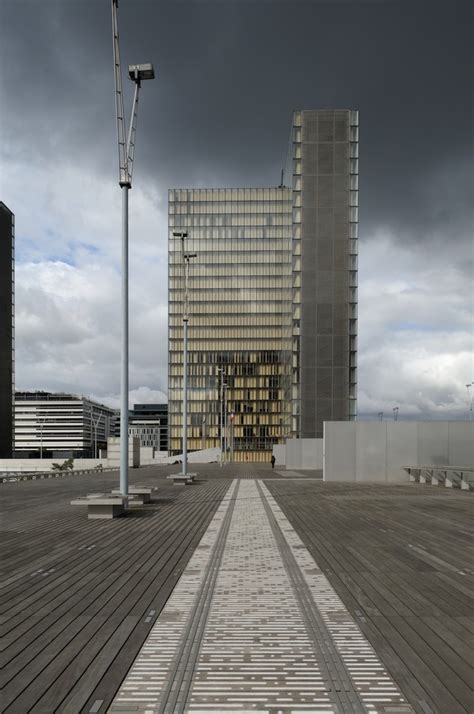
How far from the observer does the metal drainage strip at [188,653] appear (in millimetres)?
4175

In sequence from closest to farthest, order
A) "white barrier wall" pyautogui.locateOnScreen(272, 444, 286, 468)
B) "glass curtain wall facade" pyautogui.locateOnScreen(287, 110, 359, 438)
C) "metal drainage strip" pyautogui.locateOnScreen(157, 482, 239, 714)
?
"metal drainage strip" pyautogui.locateOnScreen(157, 482, 239, 714), "glass curtain wall facade" pyautogui.locateOnScreen(287, 110, 359, 438), "white barrier wall" pyautogui.locateOnScreen(272, 444, 286, 468)

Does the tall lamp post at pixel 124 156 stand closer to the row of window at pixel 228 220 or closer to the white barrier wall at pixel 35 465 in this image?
the white barrier wall at pixel 35 465

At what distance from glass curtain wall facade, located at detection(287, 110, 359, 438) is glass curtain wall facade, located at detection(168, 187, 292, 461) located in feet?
188

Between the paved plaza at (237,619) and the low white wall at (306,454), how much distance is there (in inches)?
1416

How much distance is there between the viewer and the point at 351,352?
2606 inches

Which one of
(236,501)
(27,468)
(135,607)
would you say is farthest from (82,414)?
(135,607)

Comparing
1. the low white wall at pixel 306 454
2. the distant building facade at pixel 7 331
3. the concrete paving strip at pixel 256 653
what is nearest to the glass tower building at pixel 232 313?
the distant building facade at pixel 7 331

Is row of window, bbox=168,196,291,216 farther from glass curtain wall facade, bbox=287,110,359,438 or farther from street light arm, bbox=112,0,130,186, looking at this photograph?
street light arm, bbox=112,0,130,186

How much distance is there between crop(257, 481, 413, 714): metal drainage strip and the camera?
420cm

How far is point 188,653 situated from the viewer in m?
5.09

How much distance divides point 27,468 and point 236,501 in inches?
1956

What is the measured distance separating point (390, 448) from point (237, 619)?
2450cm

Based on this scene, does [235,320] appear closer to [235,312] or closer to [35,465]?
[235,312]

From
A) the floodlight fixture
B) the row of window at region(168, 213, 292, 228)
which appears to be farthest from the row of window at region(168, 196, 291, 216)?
the floodlight fixture
